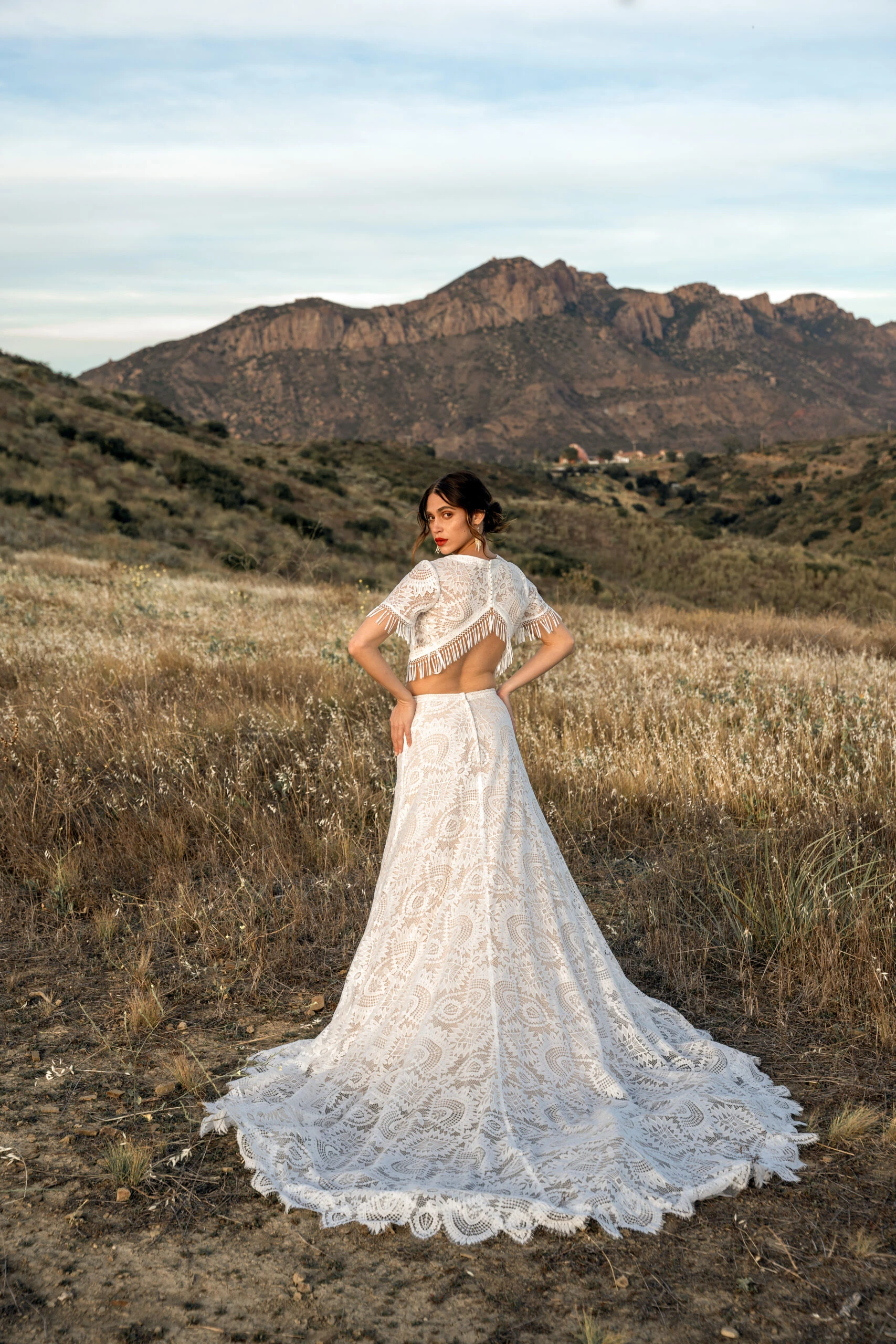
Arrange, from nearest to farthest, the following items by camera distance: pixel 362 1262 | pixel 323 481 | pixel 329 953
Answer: pixel 362 1262 < pixel 329 953 < pixel 323 481

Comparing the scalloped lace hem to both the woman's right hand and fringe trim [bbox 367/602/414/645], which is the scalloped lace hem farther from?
fringe trim [bbox 367/602/414/645]

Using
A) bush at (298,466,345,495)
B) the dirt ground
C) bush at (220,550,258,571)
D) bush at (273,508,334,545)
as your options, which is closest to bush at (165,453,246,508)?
bush at (273,508,334,545)

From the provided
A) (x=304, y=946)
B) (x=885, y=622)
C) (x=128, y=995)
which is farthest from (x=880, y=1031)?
(x=885, y=622)

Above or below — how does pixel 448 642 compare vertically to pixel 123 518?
below

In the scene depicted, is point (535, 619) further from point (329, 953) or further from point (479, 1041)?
point (329, 953)

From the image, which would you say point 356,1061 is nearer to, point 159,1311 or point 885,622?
point 159,1311

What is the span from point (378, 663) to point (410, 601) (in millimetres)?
258

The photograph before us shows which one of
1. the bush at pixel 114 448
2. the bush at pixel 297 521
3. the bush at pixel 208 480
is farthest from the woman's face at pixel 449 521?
the bush at pixel 114 448

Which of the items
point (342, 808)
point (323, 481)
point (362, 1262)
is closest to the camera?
point (362, 1262)

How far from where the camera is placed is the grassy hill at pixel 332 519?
2150cm

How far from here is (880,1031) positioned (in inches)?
136

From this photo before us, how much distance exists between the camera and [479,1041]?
9.86 feet

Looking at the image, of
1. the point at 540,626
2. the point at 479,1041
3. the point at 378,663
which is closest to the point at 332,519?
the point at 540,626

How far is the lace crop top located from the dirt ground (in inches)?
67.6
